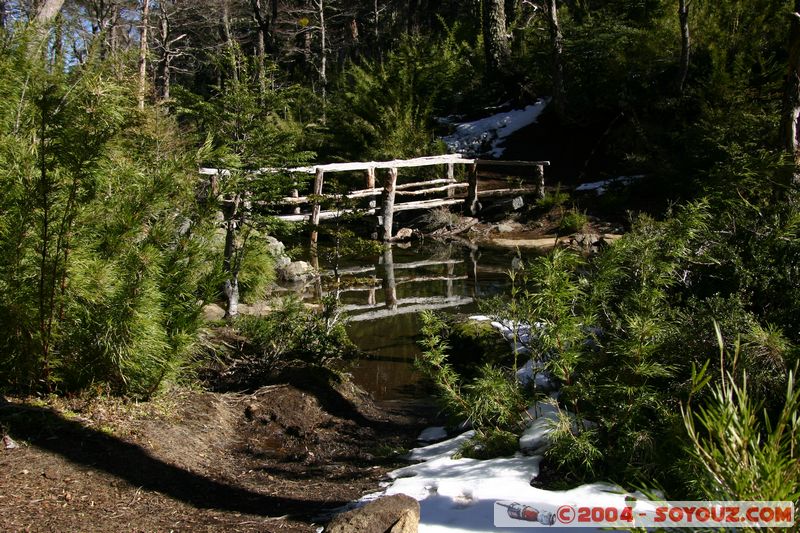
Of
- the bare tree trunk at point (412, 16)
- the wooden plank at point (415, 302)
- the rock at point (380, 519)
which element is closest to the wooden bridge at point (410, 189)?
the wooden plank at point (415, 302)

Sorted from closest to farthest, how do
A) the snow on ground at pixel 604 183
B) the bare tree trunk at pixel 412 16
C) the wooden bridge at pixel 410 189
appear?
1. the wooden bridge at pixel 410 189
2. the snow on ground at pixel 604 183
3. the bare tree trunk at pixel 412 16

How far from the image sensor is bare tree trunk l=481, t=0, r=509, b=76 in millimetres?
19459

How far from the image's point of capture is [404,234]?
14.3 m

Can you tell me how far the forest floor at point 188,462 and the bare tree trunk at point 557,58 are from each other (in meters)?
13.2

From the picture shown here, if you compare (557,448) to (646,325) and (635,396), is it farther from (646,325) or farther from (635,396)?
(646,325)

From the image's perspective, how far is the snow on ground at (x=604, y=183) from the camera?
13.9 meters

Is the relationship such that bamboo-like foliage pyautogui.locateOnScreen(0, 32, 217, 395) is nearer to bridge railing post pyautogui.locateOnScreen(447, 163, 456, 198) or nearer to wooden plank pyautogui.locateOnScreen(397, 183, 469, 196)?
wooden plank pyautogui.locateOnScreen(397, 183, 469, 196)

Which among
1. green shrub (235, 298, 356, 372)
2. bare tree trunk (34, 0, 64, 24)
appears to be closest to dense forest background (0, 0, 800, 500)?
bare tree trunk (34, 0, 64, 24)

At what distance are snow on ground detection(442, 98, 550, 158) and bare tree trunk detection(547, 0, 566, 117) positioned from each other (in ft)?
5.48

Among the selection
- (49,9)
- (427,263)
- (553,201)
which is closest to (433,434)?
(49,9)

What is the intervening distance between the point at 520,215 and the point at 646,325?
36.6ft

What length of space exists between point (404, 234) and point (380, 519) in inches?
459

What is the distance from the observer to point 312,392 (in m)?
5.17

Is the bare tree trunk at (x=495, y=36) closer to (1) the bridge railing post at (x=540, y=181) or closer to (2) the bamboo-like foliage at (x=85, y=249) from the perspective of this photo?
(1) the bridge railing post at (x=540, y=181)
